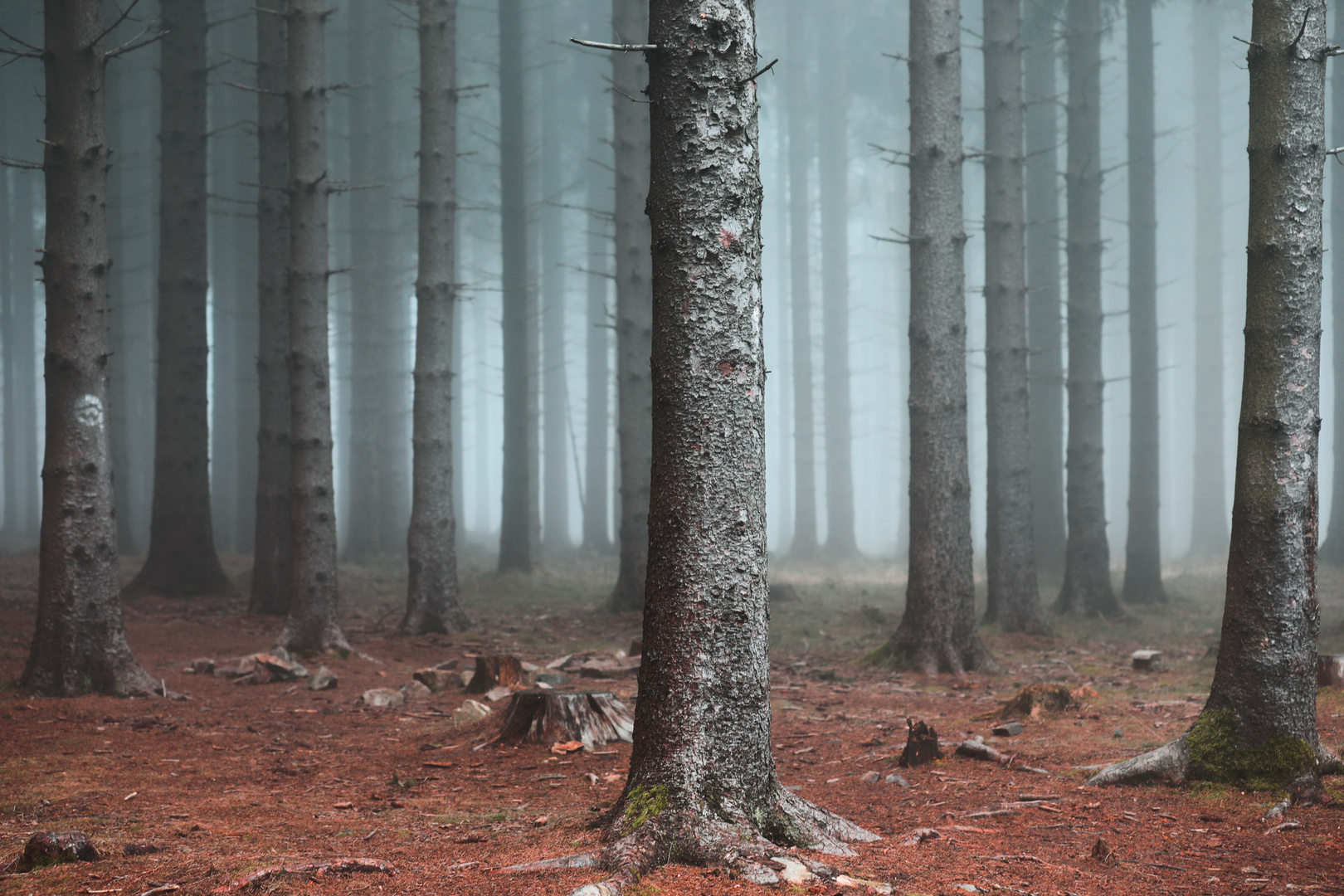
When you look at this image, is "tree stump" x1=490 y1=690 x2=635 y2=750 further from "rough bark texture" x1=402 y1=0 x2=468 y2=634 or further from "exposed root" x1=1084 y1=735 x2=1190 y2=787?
"rough bark texture" x1=402 y1=0 x2=468 y2=634

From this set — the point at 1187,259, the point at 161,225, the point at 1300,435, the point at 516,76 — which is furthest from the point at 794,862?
the point at 1187,259

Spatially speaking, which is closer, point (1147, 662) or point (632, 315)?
point (1147, 662)

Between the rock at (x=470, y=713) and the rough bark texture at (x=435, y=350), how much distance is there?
435cm

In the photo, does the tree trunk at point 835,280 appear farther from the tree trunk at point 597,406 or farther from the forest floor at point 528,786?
the forest floor at point 528,786

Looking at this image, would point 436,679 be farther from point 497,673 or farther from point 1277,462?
point 1277,462

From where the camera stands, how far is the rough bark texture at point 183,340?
1373 centimetres

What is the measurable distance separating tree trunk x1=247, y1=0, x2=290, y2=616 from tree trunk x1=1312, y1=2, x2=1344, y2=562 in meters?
18.5

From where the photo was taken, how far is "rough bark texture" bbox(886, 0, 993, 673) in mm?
9539

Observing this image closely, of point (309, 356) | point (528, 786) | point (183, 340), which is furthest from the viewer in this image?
point (183, 340)

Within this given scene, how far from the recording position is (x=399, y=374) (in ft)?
77.0

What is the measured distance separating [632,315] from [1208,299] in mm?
20546

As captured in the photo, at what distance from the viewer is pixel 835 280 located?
2814 centimetres

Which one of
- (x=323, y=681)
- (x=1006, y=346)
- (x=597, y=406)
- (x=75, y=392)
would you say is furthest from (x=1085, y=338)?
(x=597, y=406)

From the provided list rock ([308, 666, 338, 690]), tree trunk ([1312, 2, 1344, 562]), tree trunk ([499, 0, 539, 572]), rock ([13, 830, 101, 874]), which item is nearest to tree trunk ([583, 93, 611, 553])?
tree trunk ([499, 0, 539, 572])
